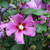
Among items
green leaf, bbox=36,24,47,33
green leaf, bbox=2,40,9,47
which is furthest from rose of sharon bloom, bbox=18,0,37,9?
green leaf, bbox=2,40,9,47

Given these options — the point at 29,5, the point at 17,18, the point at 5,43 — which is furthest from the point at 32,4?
the point at 5,43

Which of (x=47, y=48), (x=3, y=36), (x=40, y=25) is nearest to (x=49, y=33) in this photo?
(x=40, y=25)

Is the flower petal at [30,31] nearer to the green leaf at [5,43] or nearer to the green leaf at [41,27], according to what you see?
the green leaf at [41,27]

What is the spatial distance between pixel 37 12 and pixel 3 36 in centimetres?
30

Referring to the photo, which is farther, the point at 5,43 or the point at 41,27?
the point at 5,43

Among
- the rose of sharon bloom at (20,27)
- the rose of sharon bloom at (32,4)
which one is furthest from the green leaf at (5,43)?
the rose of sharon bloom at (32,4)

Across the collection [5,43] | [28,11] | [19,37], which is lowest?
[5,43]

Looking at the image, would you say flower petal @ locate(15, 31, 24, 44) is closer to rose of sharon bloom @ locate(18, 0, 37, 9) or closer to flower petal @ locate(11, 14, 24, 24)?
flower petal @ locate(11, 14, 24, 24)

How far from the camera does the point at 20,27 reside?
94cm

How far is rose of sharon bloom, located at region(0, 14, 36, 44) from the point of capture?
0.85 metres

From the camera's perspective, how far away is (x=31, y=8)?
89cm

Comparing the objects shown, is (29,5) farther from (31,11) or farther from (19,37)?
Answer: (19,37)

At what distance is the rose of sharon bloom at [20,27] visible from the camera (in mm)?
851

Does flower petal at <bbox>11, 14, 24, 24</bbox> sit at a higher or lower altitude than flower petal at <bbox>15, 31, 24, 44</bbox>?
higher
